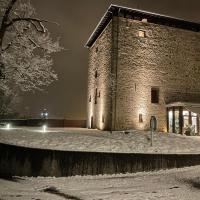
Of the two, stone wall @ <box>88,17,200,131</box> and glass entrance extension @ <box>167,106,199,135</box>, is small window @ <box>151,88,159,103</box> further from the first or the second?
glass entrance extension @ <box>167,106,199,135</box>

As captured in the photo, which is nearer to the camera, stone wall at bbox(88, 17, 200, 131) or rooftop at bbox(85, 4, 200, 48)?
stone wall at bbox(88, 17, 200, 131)

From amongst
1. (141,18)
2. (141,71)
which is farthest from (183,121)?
(141,18)

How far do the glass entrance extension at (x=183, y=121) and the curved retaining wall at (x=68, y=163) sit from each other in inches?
478

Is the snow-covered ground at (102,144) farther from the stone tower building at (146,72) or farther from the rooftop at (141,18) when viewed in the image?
the rooftop at (141,18)

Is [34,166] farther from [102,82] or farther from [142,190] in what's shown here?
[102,82]

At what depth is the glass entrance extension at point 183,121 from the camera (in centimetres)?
2267

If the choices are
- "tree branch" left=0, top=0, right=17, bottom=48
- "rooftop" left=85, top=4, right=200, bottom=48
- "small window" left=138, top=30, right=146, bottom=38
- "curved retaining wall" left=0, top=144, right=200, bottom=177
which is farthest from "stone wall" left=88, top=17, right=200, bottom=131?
"curved retaining wall" left=0, top=144, right=200, bottom=177

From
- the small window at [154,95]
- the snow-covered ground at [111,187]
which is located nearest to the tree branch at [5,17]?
the snow-covered ground at [111,187]

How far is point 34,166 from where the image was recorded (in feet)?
36.3

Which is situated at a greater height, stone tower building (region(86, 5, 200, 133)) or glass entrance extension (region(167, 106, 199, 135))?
stone tower building (region(86, 5, 200, 133))

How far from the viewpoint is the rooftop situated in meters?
23.5

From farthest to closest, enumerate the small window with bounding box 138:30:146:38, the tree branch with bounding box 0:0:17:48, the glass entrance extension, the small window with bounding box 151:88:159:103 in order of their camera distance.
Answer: the small window with bounding box 151:88:159:103 → the small window with bounding box 138:30:146:38 → the glass entrance extension → the tree branch with bounding box 0:0:17:48

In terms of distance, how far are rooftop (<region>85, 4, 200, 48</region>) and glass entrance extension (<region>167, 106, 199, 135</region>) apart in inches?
305

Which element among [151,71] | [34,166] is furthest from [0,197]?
[151,71]
